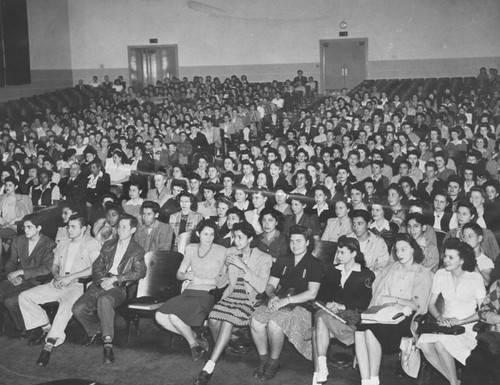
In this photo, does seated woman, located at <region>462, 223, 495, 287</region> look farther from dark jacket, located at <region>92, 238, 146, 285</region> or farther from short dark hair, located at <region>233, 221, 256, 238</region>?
dark jacket, located at <region>92, 238, 146, 285</region>

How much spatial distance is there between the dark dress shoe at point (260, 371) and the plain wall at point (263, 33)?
48.0 ft

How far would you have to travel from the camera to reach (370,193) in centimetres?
681

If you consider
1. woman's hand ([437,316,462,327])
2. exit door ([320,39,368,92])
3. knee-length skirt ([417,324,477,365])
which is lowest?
knee-length skirt ([417,324,477,365])

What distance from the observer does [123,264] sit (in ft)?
17.3

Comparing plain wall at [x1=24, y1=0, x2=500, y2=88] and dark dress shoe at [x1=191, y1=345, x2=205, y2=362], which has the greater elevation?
plain wall at [x1=24, y1=0, x2=500, y2=88]

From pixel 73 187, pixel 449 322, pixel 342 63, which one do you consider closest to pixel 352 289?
pixel 449 322

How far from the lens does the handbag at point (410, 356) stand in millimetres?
4234

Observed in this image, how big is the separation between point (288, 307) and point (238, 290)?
1.57 ft

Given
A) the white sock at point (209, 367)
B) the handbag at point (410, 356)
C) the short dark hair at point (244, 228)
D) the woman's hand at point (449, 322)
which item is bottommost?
the white sock at point (209, 367)

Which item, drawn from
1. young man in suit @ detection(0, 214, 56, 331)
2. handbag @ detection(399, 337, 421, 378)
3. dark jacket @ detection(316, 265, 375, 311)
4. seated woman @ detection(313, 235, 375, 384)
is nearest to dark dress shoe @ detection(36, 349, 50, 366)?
young man in suit @ detection(0, 214, 56, 331)

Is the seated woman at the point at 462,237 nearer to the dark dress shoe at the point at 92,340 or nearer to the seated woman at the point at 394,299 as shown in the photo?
the seated woman at the point at 394,299

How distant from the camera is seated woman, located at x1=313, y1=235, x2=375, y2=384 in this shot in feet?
14.4

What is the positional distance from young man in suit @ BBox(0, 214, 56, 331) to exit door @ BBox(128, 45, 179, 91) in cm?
1382

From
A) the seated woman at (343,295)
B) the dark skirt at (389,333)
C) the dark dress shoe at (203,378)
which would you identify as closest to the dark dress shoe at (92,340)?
the dark dress shoe at (203,378)
